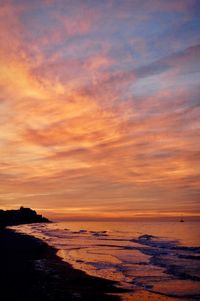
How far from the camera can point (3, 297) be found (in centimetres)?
1365

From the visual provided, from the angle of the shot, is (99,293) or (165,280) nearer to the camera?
(99,293)

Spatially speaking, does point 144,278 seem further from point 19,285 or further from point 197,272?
point 19,285

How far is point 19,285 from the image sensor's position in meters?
16.5

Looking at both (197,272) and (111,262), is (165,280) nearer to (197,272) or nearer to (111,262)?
(197,272)

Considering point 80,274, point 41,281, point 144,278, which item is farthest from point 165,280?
point 41,281

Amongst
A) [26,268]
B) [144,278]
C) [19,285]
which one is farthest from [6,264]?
[144,278]

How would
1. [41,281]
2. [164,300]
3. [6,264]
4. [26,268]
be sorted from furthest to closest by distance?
[6,264], [26,268], [41,281], [164,300]

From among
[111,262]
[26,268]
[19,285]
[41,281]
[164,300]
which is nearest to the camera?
[164,300]

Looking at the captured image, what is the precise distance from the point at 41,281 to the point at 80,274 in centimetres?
415

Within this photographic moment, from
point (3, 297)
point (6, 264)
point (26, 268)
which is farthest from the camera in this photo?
point (6, 264)

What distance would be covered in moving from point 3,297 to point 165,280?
34.9 feet

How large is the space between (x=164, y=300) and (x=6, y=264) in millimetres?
12847

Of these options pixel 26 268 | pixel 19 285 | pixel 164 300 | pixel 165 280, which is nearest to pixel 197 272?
pixel 165 280

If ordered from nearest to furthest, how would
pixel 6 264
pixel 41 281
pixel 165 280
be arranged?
pixel 41 281 < pixel 165 280 < pixel 6 264
